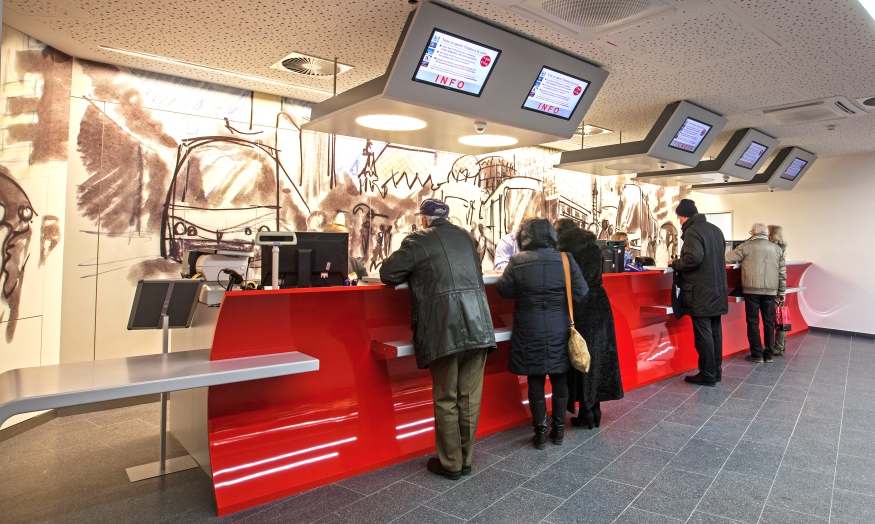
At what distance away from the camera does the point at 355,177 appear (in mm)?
6297

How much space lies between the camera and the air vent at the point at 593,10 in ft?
11.0

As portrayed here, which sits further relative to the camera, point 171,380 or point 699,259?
point 699,259

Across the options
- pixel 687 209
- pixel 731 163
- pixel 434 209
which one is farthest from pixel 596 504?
A: pixel 731 163

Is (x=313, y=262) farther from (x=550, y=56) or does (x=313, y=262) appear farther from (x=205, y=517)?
(x=550, y=56)

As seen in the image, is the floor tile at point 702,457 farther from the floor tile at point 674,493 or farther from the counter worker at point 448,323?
the counter worker at point 448,323

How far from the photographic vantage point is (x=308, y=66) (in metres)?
4.77

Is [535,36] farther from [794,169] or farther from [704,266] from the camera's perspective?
[794,169]

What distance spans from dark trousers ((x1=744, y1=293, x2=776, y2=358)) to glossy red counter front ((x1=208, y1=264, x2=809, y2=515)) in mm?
4134

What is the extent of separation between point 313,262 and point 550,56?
2343 mm

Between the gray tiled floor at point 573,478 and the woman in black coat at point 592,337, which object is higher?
the woman in black coat at point 592,337

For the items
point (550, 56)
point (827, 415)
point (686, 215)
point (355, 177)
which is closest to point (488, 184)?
point (355, 177)

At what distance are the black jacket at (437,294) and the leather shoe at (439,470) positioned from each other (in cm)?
64

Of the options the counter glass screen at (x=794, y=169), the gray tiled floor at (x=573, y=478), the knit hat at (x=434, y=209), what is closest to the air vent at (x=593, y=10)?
the knit hat at (x=434, y=209)

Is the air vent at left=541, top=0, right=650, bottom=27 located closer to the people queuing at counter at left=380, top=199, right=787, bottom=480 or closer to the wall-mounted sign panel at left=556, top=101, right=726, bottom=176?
the people queuing at counter at left=380, top=199, right=787, bottom=480
